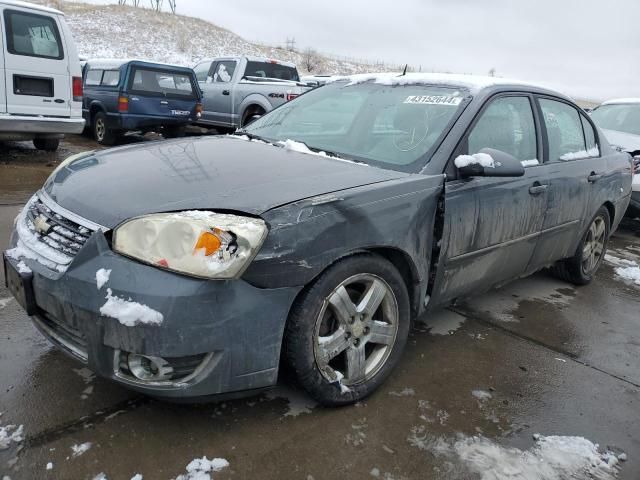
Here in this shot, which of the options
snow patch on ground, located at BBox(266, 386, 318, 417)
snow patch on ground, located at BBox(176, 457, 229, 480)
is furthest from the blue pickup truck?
snow patch on ground, located at BBox(176, 457, 229, 480)

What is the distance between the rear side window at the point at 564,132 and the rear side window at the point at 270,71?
26.7ft

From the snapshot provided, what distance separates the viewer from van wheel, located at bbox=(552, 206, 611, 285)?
172 inches

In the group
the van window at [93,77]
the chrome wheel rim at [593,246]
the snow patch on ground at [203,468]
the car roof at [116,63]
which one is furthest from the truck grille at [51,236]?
the van window at [93,77]

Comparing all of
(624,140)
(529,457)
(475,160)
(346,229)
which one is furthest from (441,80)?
(624,140)

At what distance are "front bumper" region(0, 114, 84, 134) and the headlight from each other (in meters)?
6.08

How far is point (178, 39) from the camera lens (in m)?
39.3

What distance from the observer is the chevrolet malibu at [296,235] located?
1.93 metres

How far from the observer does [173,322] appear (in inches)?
73.3

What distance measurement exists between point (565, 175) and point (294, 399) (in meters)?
2.48

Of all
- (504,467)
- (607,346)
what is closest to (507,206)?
(607,346)

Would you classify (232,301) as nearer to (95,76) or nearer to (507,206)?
(507,206)

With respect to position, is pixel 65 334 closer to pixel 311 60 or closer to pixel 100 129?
pixel 100 129

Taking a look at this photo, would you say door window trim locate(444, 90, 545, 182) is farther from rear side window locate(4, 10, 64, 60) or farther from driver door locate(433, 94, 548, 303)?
rear side window locate(4, 10, 64, 60)

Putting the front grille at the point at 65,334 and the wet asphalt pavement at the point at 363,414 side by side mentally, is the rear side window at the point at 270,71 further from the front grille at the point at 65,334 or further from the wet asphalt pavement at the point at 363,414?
the front grille at the point at 65,334
